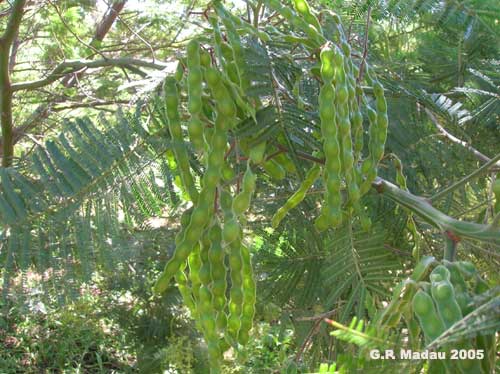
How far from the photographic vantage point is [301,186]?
1.30 m

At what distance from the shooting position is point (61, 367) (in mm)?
4652

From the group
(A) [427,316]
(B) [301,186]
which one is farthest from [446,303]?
(B) [301,186]

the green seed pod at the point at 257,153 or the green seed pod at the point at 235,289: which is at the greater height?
the green seed pod at the point at 257,153

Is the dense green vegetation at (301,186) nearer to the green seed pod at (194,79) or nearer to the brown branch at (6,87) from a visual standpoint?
the green seed pod at (194,79)

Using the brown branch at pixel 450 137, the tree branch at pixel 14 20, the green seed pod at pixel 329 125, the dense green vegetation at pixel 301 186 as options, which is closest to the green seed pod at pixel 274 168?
the dense green vegetation at pixel 301 186

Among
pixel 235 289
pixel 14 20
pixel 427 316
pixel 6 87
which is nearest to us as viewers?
pixel 427 316

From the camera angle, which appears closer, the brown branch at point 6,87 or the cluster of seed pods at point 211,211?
the cluster of seed pods at point 211,211

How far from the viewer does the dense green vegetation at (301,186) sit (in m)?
1.03

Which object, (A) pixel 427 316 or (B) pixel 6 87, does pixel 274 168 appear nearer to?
(A) pixel 427 316

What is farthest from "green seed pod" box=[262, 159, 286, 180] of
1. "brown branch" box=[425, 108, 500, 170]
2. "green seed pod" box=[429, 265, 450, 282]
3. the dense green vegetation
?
"brown branch" box=[425, 108, 500, 170]

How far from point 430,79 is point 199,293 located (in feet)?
4.65

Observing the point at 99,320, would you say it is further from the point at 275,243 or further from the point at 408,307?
the point at 408,307

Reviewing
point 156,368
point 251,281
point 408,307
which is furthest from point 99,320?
point 408,307

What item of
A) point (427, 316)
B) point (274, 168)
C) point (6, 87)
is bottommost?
point (427, 316)
